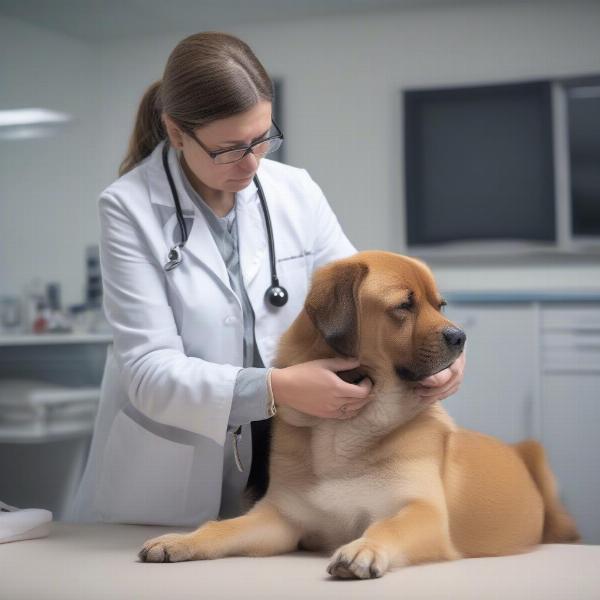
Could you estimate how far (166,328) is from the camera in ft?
4.35

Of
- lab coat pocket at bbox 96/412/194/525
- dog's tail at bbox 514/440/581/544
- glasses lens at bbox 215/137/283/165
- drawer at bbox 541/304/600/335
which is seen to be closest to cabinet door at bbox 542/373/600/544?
drawer at bbox 541/304/600/335

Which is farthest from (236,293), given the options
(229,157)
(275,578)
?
(275,578)

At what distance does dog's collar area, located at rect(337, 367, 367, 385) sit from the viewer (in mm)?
1192

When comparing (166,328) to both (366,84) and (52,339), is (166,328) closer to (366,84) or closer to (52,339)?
(52,339)

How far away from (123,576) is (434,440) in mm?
455

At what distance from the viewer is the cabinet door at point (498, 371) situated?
3586mm

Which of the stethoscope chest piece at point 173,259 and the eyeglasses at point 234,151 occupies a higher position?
the eyeglasses at point 234,151

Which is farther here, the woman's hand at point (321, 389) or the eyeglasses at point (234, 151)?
the eyeglasses at point (234, 151)

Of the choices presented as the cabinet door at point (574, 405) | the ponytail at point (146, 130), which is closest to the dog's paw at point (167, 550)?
the ponytail at point (146, 130)

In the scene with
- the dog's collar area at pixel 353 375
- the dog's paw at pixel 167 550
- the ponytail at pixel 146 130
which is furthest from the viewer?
the ponytail at pixel 146 130

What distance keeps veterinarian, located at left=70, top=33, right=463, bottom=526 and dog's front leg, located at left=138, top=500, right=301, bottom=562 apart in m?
0.14

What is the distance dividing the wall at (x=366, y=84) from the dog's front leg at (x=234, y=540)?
3244 millimetres

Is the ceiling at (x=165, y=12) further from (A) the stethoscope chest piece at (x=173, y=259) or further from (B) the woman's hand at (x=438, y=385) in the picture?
(B) the woman's hand at (x=438, y=385)

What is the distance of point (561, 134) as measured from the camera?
418 cm
